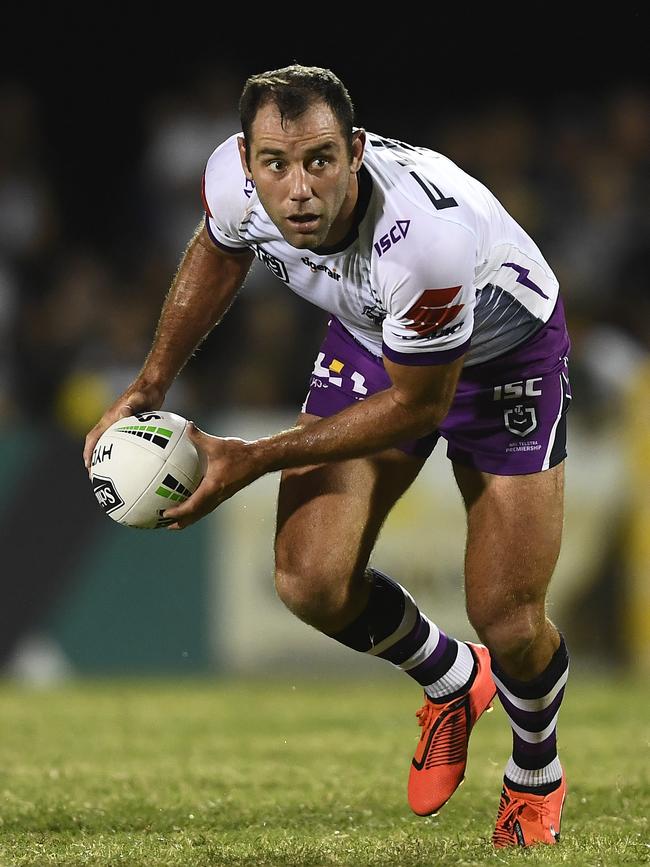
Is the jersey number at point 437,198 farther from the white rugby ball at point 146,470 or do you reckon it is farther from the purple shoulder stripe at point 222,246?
the white rugby ball at point 146,470

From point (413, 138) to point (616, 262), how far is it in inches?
94.9

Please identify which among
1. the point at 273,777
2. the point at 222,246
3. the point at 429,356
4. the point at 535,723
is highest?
the point at 222,246

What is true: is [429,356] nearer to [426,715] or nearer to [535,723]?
[535,723]

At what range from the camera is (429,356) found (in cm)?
433

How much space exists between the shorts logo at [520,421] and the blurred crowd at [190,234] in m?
5.14

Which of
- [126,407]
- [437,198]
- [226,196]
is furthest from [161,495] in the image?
[437,198]

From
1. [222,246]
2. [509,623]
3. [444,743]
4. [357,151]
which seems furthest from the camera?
[444,743]

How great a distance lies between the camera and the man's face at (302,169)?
4160mm

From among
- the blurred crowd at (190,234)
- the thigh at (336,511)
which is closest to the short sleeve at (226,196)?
the thigh at (336,511)

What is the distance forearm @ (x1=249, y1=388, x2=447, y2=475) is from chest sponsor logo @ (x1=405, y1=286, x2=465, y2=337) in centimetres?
24

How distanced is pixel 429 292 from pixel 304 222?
1.34 feet

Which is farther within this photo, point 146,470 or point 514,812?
point 514,812

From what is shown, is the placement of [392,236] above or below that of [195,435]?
above

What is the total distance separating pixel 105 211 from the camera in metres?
12.8
